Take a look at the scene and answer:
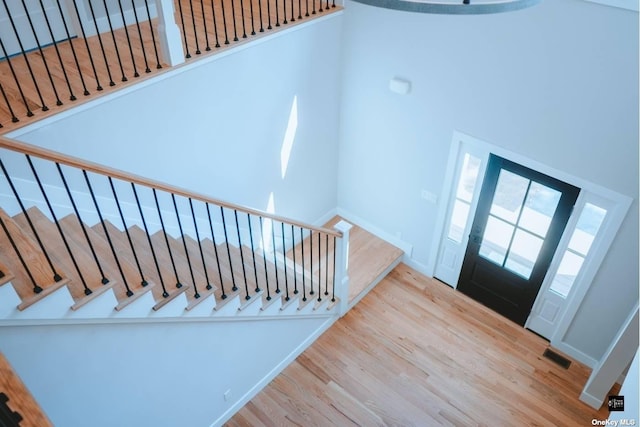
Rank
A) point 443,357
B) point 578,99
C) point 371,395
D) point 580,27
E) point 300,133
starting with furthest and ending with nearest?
point 300,133
point 443,357
point 371,395
point 578,99
point 580,27

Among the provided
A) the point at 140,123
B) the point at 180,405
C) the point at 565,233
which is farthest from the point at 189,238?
the point at 565,233

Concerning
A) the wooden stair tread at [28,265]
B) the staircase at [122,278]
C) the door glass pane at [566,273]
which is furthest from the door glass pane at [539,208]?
the wooden stair tread at [28,265]

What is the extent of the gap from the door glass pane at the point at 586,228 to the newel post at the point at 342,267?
2059 millimetres

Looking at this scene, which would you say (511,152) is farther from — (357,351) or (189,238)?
(189,238)

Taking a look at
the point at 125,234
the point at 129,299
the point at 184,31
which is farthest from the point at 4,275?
the point at 184,31

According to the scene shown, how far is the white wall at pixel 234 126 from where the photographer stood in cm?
354

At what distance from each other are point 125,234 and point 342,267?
79.2 inches

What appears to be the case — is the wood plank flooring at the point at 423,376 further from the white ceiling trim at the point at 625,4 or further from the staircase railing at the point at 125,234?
the white ceiling trim at the point at 625,4

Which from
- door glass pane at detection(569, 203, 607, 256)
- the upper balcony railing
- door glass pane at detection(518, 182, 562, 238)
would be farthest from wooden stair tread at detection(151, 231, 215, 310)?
door glass pane at detection(569, 203, 607, 256)

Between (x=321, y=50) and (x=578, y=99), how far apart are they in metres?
2.51

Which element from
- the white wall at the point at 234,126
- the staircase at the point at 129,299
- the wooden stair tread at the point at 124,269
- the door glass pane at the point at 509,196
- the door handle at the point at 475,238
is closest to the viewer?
the staircase at the point at 129,299

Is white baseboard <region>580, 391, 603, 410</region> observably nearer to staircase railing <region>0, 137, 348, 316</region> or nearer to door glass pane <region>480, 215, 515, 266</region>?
door glass pane <region>480, 215, 515, 266</region>

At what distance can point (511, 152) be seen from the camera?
14.5 ft

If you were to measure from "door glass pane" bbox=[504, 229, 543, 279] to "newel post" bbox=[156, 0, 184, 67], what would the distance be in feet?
11.6
